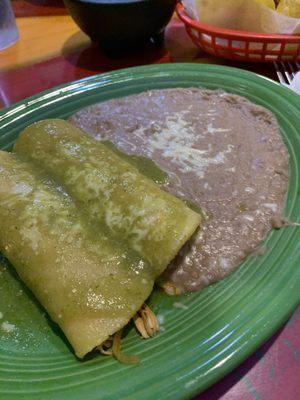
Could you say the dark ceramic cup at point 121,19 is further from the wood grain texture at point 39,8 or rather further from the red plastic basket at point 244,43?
the wood grain texture at point 39,8

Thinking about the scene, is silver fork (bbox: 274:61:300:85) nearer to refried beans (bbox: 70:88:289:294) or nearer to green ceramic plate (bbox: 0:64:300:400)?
refried beans (bbox: 70:88:289:294)

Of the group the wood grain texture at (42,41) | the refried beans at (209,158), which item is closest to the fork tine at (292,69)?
the refried beans at (209,158)

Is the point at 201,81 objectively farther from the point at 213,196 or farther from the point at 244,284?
the point at 244,284

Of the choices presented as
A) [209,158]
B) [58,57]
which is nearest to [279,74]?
[209,158]

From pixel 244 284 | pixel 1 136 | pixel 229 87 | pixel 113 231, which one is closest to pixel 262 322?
pixel 244 284

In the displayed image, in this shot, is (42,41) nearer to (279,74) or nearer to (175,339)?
(279,74)

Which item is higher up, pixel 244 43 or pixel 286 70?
pixel 244 43
